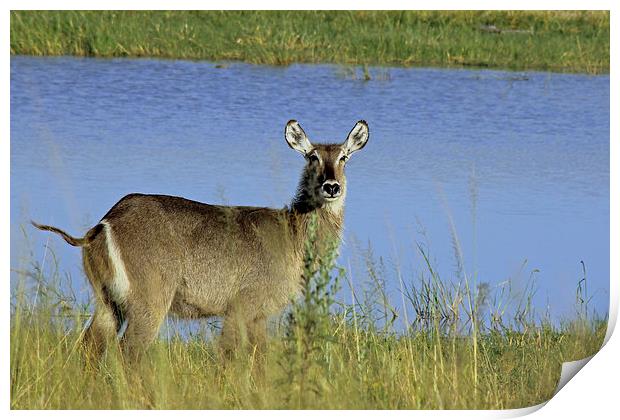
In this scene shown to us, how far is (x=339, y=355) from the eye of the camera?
22.6ft

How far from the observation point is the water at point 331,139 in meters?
8.64

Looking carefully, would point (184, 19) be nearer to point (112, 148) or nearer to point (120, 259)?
point (112, 148)

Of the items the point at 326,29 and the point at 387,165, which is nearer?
the point at 387,165

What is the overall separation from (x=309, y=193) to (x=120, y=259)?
1212 mm

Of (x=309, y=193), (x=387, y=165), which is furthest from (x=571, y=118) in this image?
(x=309, y=193)

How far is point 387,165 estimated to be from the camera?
32.0 feet

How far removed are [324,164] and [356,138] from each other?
0.28 meters

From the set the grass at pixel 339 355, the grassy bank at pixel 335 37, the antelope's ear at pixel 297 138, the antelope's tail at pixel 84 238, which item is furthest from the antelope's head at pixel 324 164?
the grassy bank at pixel 335 37

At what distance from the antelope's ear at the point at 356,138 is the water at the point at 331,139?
0.58 metres

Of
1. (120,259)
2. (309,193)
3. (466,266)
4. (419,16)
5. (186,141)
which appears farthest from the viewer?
(419,16)

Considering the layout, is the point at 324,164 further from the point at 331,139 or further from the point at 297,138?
the point at 331,139

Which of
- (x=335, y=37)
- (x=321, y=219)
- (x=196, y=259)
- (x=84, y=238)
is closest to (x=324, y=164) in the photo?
(x=321, y=219)

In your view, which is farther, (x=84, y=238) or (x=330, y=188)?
(x=330, y=188)

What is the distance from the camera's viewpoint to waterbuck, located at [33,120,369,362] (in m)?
7.00
